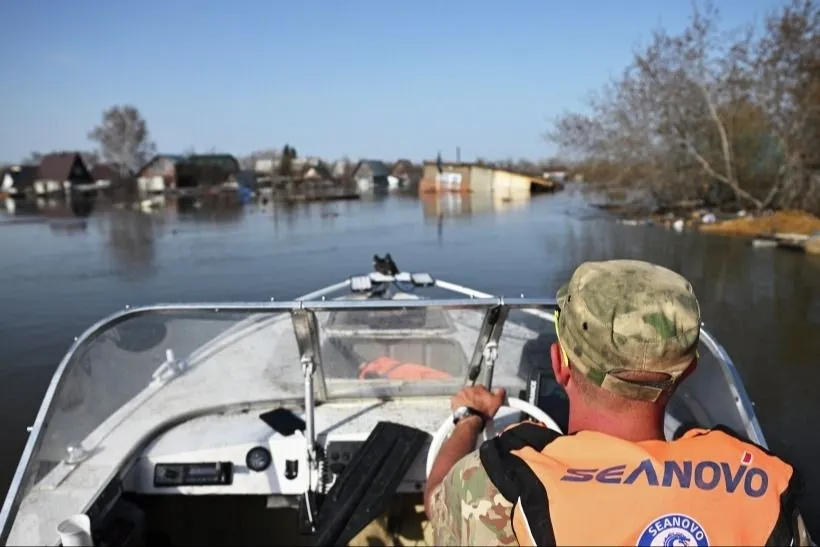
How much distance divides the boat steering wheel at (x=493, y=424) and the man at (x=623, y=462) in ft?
1.74

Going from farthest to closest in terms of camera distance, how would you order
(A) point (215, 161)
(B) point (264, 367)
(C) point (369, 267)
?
(A) point (215, 161) < (C) point (369, 267) < (B) point (264, 367)

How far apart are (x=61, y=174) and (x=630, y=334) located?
3556 inches

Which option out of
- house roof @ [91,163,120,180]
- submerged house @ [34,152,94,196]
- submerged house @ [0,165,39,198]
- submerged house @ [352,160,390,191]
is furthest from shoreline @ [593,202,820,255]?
house roof @ [91,163,120,180]

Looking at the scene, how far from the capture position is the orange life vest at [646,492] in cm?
116

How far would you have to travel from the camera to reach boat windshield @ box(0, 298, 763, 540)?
256 cm

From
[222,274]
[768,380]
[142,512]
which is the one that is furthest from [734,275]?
[142,512]

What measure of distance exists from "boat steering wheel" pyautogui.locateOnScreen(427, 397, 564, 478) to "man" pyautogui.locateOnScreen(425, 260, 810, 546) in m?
0.53

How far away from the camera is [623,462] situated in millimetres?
1203

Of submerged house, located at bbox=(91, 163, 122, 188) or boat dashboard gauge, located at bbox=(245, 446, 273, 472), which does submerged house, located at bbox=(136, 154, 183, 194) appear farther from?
boat dashboard gauge, located at bbox=(245, 446, 273, 472)

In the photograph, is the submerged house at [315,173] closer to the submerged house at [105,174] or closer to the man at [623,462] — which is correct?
the submerged house at [105,174]

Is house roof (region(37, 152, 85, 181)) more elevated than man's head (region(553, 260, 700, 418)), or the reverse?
house roof (region(37, 152, 85, 181))

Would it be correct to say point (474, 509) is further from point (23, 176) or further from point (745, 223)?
point (23, 176)

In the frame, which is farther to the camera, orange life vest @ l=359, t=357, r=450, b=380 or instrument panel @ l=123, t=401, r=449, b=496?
orange life vest @ l=359, t=357, r=450, b=380

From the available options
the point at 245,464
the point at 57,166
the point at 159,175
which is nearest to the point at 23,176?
the point at 57,166
